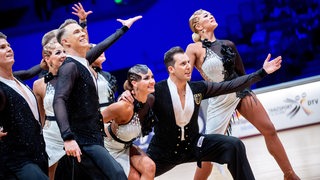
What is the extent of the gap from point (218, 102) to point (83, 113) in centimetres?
244

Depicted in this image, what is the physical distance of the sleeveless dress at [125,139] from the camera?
5168 mm

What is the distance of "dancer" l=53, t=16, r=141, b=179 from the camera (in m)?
4.21

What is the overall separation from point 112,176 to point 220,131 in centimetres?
248

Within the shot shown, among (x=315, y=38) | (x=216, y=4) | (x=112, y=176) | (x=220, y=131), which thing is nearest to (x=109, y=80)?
(x=220, y=131)

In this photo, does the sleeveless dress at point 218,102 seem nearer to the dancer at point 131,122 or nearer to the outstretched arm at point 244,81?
the outstretched arm at point 244,81

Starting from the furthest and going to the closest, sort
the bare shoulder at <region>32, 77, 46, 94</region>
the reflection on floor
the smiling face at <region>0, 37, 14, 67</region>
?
the reflection on floor < the bare shoulder at <region>32, 77, 46, 94</region> < the smiling face at <region>0, 37, 14, 67</region>

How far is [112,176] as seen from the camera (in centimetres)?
421

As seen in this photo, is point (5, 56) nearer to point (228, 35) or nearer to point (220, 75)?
point (220, 75)

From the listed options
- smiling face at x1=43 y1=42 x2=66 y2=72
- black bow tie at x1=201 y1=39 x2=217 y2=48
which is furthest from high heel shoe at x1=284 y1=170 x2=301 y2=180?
smiling face at x1=43 y1=42 x2=66 y2=72

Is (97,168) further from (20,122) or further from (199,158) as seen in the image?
(199,158)

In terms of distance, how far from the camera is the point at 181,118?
5.40 meters

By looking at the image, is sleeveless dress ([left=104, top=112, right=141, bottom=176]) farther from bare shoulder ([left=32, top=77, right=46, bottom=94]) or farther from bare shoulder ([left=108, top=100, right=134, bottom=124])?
bare shoulder ([left=32, top=77, right=46, bottom=94])

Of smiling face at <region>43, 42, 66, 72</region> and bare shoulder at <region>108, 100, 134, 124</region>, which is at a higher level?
smiling face at <region>43, 42, 66, 72</region>

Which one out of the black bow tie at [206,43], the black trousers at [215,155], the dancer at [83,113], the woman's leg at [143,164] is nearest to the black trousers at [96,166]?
the dancer at [83,113]
